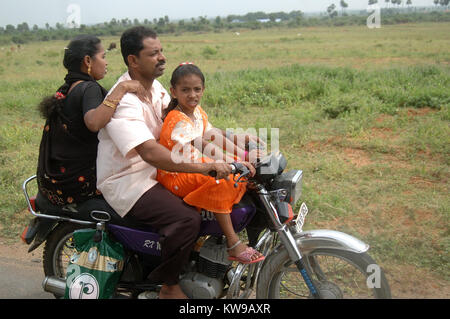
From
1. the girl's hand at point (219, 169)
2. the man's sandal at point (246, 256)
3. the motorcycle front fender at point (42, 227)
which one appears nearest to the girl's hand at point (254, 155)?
the girl's hand at point (219, 169)

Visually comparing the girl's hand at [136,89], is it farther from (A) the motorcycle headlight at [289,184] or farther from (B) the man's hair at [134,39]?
(A) the motorcycle headlight at [289,184]

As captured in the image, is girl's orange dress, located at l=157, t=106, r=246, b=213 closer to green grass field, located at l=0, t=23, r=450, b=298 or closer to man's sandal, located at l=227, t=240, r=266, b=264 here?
man's sandal, located at l=227, t=240, r=266, b=264

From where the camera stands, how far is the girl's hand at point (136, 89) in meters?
2.65

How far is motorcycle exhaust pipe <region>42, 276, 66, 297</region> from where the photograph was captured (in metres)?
3.10

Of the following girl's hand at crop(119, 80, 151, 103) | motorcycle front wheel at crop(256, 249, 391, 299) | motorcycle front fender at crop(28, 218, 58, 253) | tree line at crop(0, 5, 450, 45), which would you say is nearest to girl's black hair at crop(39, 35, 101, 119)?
girl's hand at crop(119, 80, 151, 103)

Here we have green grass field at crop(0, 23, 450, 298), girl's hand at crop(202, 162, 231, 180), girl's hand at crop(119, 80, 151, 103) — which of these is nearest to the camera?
girl's hand at crop(202, 162, 231, 180)

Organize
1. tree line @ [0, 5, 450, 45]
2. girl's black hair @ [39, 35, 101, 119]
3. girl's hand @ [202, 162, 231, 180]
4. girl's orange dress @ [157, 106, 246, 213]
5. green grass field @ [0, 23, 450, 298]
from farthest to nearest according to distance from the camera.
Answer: tree line @ [0, 5, 450, 45]
green grass field @ [0, 23, 450, 298]
girl's black hair @ [39, 35, 101, 119]
girl's orange dress @ [157, 106, 246, 213]
girl's hand @ [202, 162, 231, 180]

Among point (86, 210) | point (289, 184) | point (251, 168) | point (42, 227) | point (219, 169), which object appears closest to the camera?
point (219, 169)

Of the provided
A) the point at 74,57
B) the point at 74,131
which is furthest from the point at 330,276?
the point at 74,57

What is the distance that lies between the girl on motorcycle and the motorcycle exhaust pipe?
3.75 feet

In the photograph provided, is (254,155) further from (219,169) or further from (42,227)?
(42,227)

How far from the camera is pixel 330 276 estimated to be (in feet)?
9.11

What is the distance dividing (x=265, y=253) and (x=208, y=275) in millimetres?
383
